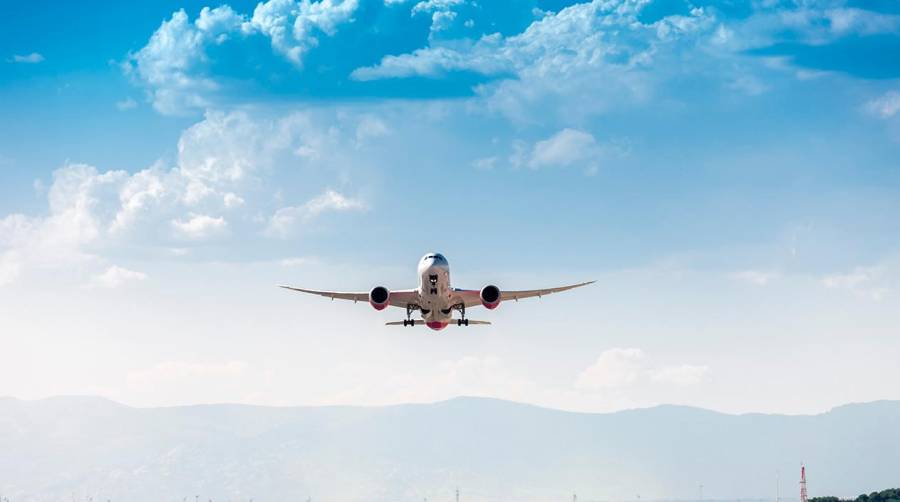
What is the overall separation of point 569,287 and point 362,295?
1928 cm

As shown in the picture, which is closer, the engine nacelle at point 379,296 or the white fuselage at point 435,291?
the white fuselage at point 435,291

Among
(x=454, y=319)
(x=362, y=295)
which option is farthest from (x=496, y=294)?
(x=362, y=295)

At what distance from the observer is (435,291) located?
103 metres

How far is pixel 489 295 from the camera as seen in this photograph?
108812 millimetres

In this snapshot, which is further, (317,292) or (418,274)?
(317,292)

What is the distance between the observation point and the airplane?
334ft

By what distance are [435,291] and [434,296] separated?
1105 mm

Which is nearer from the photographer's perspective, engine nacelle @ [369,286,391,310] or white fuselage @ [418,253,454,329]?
white fuselage @ [418,253,454,329]

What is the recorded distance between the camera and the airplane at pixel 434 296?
102 metres

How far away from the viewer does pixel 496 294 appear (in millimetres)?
109000

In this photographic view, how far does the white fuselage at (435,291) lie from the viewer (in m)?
101

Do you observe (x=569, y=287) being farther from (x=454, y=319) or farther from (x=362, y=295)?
(x=362, y=295)

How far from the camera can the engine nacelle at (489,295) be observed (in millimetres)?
108750

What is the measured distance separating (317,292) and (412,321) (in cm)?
1062
